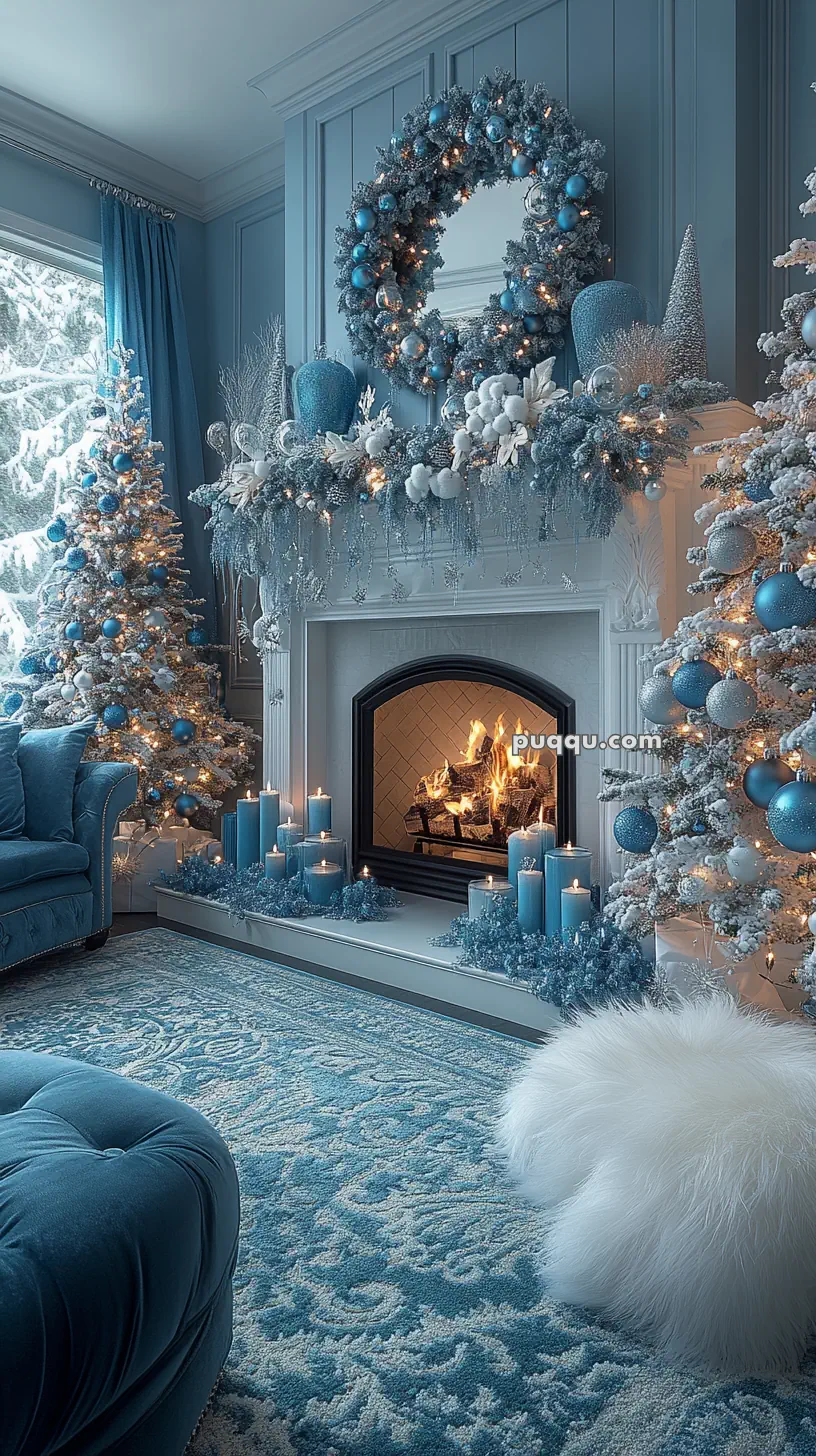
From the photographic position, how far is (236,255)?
16.5ft

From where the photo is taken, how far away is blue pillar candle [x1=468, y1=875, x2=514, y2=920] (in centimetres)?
329

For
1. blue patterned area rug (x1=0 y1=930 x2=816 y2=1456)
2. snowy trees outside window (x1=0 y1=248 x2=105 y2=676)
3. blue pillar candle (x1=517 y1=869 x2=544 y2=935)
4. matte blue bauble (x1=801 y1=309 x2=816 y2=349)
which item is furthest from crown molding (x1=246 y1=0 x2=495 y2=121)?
blue patterned area rug (x1=0 y1=930 x2=816 y2=1456)

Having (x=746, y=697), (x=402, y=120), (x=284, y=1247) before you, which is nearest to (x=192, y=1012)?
(x=284, y=1247)

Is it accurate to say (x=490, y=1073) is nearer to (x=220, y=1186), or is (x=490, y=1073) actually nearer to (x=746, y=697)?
(x=746, y=697)

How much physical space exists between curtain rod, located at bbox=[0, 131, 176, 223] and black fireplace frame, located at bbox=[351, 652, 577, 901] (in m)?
2.92

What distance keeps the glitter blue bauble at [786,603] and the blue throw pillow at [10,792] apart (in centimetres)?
259

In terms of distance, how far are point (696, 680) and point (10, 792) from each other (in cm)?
242

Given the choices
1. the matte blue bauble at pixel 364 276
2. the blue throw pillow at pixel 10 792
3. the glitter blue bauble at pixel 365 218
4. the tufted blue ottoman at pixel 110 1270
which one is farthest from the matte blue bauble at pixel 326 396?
the tufted blue ottoman at pixel 110 1270

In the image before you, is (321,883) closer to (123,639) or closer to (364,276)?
(123,639)

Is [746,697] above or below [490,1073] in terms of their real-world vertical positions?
above

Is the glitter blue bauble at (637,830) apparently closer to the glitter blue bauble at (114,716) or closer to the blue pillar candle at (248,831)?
the blue pillar candle at (248,831)

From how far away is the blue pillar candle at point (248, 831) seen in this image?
408 centimetres

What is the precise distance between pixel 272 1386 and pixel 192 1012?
5.23 ft

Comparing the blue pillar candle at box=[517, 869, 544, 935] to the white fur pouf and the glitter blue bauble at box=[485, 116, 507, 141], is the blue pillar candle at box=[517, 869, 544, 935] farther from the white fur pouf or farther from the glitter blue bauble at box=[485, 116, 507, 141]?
the glitter blue bauble at box=[485, 116, 507, 141]
